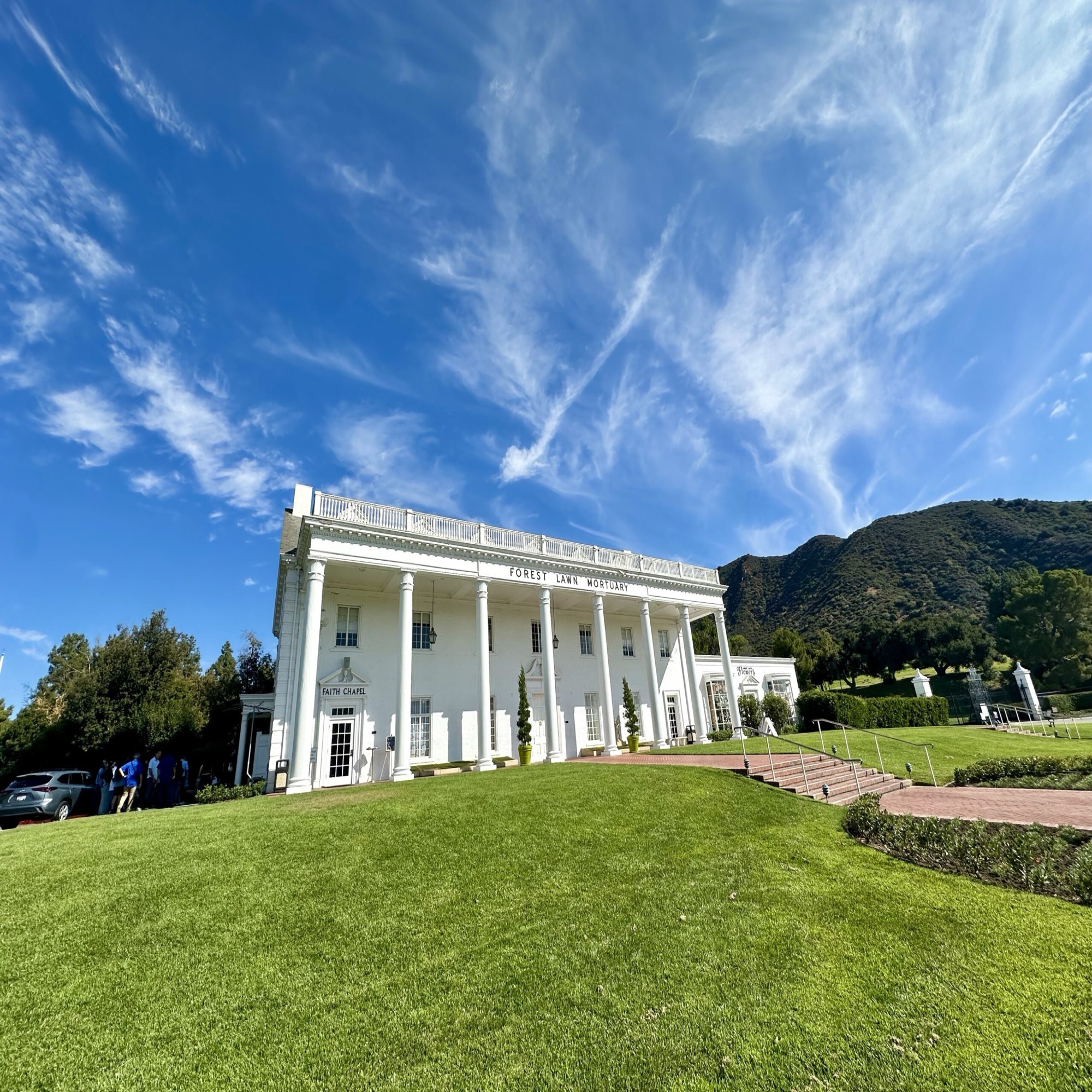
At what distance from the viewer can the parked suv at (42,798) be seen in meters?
13.8

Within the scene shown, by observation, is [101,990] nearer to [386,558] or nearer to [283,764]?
[283,764]

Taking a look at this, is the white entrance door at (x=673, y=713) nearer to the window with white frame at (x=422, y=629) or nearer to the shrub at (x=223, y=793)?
the window with white frame at (x=422, y=629)

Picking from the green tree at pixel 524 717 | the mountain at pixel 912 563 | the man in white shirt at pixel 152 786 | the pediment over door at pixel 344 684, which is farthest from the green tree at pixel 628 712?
the mountain at pixel 912 563

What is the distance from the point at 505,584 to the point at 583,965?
1789 centimetres

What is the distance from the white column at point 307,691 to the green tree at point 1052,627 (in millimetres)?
60231

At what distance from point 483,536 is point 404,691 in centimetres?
700

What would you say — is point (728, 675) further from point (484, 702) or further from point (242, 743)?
point (242, 743)

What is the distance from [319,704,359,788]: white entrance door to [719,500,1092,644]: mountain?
68177 millimetres

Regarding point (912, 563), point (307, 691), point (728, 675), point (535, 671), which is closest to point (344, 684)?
point (307, 691)

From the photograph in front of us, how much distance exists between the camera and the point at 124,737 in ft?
79.5

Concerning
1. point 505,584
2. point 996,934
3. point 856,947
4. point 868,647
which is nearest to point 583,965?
point 856,947

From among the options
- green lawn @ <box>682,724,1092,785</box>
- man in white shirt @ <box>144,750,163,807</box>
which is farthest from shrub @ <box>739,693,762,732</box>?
man in white shirt @ <box>144,750,163,807</box>

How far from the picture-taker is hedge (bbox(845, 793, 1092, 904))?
20.7 feet

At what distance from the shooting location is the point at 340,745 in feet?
64.5
